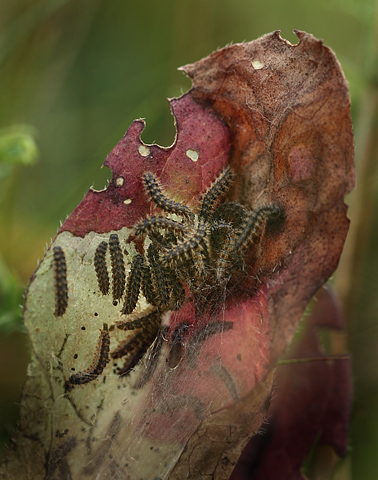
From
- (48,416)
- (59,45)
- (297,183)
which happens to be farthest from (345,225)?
(59,45)

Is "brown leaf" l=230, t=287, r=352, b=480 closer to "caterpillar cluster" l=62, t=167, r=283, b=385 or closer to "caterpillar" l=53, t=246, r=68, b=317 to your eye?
"caterpillar cluster" l=62, t=167, r=283, b=385

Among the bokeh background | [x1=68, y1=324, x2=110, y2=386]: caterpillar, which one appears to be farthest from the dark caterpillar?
the bokeh background

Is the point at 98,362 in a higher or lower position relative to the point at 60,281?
lower

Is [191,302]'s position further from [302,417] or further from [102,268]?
[302,417]

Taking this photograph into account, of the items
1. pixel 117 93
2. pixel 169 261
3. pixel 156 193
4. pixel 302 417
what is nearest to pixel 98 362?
pixel 169 261

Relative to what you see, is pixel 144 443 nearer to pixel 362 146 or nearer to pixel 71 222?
pixel 71 222
